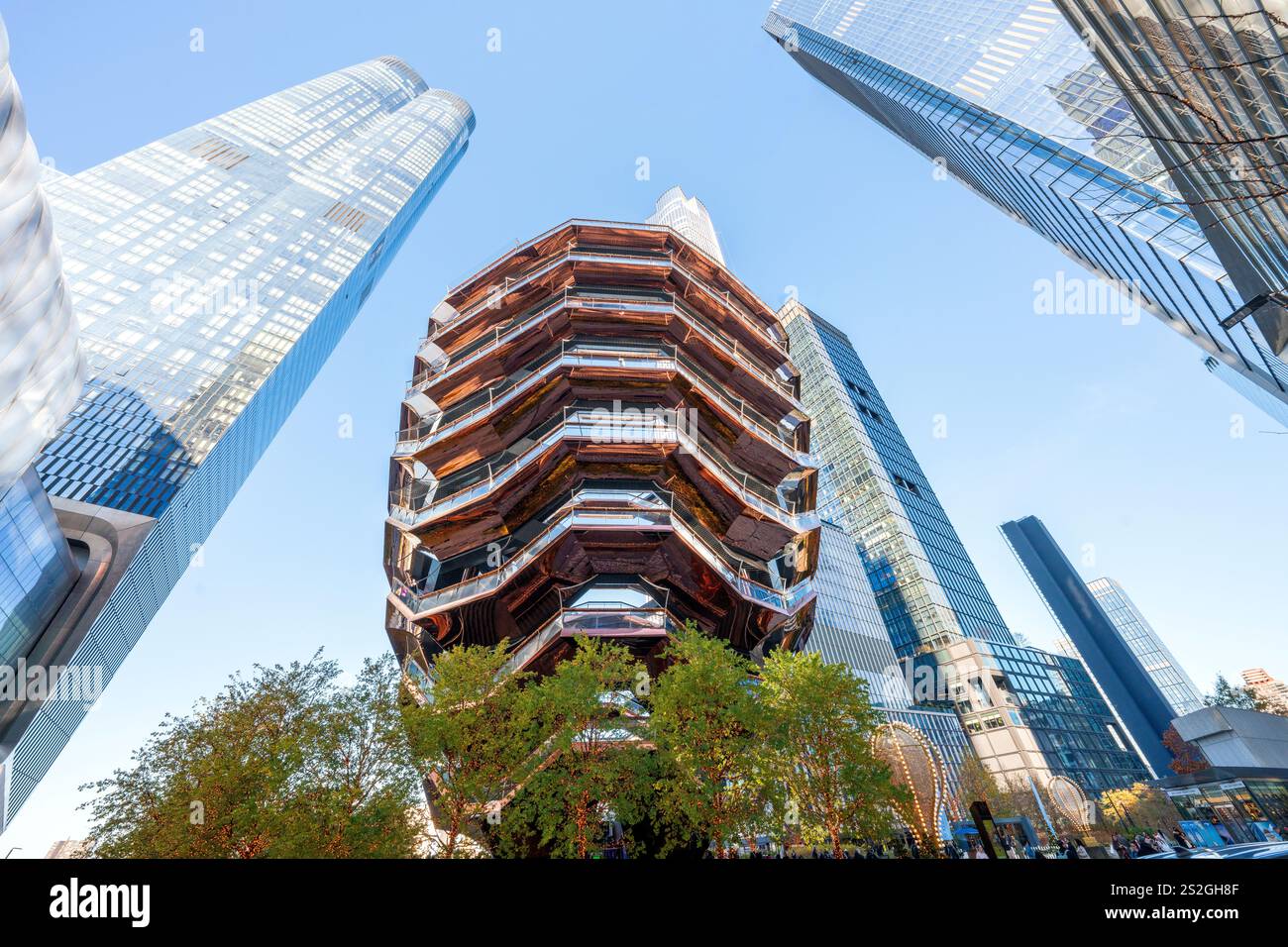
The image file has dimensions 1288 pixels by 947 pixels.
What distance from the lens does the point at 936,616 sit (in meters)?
87.4

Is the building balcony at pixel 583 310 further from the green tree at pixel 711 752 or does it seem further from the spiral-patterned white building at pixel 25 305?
the green tree at pixel 711 752

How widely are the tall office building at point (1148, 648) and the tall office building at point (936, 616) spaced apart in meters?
56.0

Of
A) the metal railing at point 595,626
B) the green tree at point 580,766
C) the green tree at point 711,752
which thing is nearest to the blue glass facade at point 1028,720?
the metal railing at point 595,626

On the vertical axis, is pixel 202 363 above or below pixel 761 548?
above

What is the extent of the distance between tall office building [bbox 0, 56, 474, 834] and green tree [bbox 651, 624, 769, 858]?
48428mm

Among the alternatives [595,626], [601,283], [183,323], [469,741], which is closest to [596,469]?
[595,626]

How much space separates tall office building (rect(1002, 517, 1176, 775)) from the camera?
127m

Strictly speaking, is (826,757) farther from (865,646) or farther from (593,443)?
(865,646)

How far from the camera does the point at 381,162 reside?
134000 millimetres

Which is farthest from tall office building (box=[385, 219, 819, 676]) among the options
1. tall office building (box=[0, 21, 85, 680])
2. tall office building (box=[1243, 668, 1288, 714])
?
tall office building (box=[1243, 668, 1288, 714])

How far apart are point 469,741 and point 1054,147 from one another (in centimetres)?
4713
